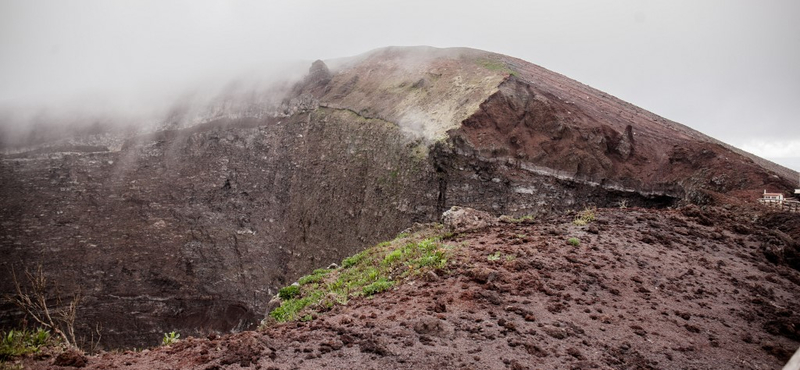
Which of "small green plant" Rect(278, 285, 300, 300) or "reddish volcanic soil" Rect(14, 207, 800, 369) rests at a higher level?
"reddish volcanic soil" Rect(14, 207, 800, 369)

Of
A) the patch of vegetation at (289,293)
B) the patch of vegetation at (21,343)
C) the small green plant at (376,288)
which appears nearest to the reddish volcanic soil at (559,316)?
the patch of vegetation at (21,343)

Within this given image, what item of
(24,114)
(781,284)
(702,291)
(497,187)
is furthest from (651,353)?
(24,114)

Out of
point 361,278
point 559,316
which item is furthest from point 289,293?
point 559,316

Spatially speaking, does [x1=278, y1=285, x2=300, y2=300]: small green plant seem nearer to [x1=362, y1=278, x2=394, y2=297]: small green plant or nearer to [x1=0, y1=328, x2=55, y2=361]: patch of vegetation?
[x1=362, y1=278, x2=394, y2=297]: small green plant

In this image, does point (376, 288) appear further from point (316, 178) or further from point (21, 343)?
point (316, 178)

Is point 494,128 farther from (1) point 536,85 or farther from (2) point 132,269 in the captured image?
(2) point 132,269

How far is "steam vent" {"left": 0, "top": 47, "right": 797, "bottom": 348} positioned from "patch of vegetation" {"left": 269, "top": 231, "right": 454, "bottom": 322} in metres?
7.81

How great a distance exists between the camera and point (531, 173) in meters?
17.8

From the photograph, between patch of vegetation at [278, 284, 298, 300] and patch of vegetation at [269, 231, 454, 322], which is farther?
patch of vegetation at [278, 284, 298, 300]

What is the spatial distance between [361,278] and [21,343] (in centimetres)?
550

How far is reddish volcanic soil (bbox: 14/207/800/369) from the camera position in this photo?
16.5 feet

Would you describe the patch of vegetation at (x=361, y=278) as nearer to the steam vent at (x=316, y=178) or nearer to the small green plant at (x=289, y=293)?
the small green plant at (x=289, y=293)

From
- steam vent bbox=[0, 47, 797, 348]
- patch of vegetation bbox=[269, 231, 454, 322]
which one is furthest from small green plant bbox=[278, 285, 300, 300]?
steam vent bbox=[0, 47, 797, 348]

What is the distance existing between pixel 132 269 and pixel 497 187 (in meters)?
22.8
